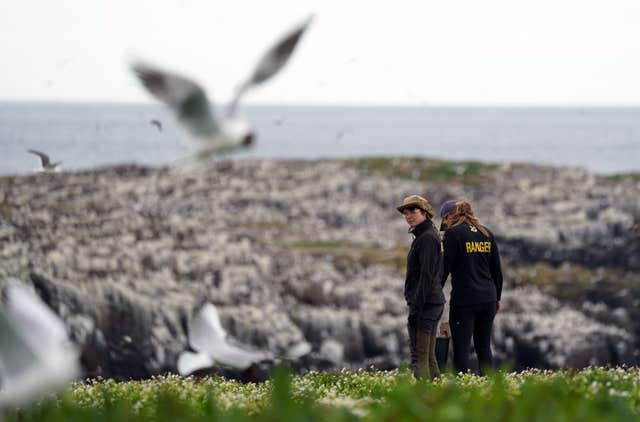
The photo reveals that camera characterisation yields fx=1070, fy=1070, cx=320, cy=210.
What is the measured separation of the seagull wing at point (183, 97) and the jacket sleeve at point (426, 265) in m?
4.79

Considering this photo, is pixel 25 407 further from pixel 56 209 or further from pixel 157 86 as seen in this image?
pixel 56 209

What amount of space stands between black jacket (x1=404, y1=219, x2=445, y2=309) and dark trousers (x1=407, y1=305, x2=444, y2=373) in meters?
0.13

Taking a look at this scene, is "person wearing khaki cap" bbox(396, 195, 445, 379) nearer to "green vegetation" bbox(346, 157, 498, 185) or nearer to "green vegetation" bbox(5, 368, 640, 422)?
"green vegetation" bbox(5, 368, 640, 422)

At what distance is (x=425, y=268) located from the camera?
1553 cm

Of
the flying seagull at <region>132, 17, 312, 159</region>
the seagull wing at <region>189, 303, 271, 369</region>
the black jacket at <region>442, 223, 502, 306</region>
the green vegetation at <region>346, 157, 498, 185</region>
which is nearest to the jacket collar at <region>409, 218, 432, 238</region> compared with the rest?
the black jacket at <region>442, 223, 502, 306</region>

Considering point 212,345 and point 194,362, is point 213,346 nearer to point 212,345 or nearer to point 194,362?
point 212,345

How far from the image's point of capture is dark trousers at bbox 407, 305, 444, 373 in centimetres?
1588

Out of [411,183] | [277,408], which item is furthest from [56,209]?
[277,408]

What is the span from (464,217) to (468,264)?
0.74 meters

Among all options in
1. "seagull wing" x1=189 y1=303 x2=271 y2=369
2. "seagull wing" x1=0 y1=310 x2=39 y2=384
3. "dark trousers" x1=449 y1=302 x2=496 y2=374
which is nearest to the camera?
"seagull wing" x1=0 y1=310 x2=39 y2=384

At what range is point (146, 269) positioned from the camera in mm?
44656

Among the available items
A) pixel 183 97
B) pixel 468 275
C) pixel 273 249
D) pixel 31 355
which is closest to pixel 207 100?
pixel 183 97

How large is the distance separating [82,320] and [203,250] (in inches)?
436

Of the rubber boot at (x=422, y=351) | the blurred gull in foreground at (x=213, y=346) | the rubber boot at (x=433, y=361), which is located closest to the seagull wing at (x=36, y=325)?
the blurred gull in foreground at (x=213, y=346)
